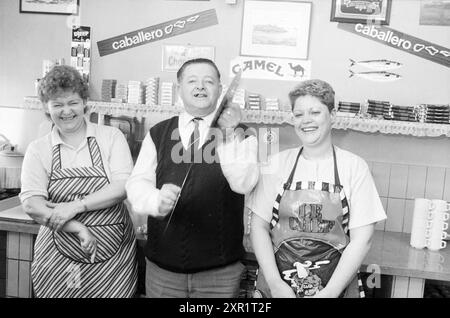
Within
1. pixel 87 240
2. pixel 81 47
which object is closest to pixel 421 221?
pixel 87 240

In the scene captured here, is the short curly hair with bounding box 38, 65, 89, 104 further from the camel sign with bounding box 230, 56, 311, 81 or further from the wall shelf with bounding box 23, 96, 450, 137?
the camel sign with bounding box 230, 56, 311, 81

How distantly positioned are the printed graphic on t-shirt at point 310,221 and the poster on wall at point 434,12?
121 cm

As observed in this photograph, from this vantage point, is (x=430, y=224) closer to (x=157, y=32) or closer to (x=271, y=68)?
(x=271, y=68)

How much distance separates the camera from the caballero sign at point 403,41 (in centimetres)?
191

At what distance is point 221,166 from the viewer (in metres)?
1.11

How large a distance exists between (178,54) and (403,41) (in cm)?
98

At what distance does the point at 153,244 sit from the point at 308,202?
0.42 m

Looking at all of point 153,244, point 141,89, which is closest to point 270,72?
point 141,89

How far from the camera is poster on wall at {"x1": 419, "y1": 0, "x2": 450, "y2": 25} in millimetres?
1875

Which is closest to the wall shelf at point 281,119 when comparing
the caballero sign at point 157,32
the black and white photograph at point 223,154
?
the black and white photograph at point 223,154

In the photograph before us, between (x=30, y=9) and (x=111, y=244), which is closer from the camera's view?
(x=111, y=244)

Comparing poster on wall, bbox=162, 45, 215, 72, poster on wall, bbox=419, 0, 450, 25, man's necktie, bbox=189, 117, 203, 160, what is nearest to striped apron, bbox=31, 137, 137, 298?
man's necktie, bbox=189, 117, 203, 160

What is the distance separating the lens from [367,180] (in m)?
1.13
